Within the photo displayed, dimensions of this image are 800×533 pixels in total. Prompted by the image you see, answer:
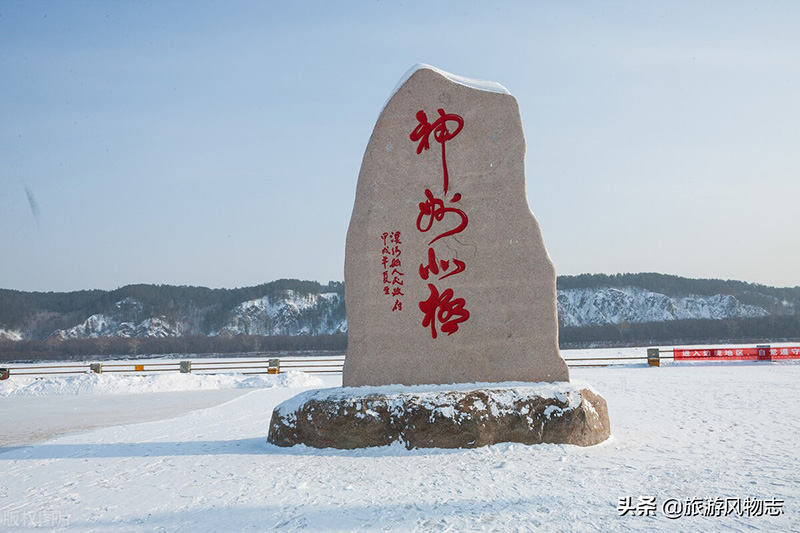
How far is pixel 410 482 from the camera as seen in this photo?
4973mm

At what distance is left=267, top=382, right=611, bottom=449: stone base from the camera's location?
20.2 feet

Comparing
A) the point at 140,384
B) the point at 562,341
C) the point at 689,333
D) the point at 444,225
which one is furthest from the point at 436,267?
the point at 689,333

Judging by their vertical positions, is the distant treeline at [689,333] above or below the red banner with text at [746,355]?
below

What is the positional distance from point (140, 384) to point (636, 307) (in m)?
93.4

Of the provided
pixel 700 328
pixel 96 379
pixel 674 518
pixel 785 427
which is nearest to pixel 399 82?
pixel 674 518

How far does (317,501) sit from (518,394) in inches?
108

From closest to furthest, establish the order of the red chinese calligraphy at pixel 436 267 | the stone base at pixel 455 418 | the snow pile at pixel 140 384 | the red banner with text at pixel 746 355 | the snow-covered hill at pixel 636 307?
the stone base at pixel 455 418
the red chinese calligraphy at pixel 436 267
the snow pile at pixel 140 384
the red banner with text at pixel 746 355
the snow-covered hill at pixel 636 307

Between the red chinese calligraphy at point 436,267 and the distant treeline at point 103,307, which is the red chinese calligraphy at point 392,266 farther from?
the distant treeline at point 103,307

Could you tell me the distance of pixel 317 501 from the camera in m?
4.53

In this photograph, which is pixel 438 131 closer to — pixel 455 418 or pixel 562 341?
pixel 455 418

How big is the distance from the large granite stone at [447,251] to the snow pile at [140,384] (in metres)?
10.0

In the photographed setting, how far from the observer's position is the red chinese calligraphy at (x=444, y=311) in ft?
23.0

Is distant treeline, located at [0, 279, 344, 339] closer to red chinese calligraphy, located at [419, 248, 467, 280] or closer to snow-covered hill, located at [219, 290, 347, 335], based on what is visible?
snow-covered hill, located at [219, 290, 347, 335]

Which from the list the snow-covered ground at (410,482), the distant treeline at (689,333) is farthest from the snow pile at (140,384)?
the distant treeline at (689,333)
